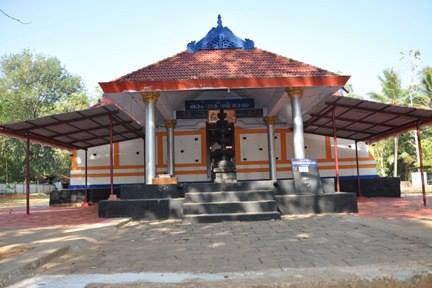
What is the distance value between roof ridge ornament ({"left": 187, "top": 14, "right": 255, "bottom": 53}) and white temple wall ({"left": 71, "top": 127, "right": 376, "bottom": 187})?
4.02 m

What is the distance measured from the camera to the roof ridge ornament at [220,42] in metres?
12.1

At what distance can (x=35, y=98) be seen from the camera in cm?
3222

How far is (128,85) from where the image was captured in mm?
9516

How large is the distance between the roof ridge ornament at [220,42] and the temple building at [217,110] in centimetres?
3

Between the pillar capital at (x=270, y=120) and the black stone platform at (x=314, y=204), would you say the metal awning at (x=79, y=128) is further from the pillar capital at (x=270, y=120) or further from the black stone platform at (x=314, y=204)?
the black stone platform at (x=314, y=204)

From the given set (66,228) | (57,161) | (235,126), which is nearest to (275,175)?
(235,126)

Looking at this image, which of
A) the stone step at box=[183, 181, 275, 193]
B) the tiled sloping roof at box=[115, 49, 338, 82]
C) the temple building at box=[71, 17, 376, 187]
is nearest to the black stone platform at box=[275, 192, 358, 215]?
the stone step at box=[183, 181, 275, 193]

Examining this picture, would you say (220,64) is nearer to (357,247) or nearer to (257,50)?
(257,50)

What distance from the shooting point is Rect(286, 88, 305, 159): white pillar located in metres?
9.66

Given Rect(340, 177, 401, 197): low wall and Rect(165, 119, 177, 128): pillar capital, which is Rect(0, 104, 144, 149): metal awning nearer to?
Rect(165, 119, 177, 128): pillar capital

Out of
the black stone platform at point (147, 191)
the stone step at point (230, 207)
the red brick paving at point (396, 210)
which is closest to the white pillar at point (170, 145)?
the black stone platform at point (147, 191)

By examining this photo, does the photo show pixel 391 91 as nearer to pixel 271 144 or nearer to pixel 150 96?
pixel 271 144

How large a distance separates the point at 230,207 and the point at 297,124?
292cm

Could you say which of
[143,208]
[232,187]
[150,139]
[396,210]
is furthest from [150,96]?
[396,210]
